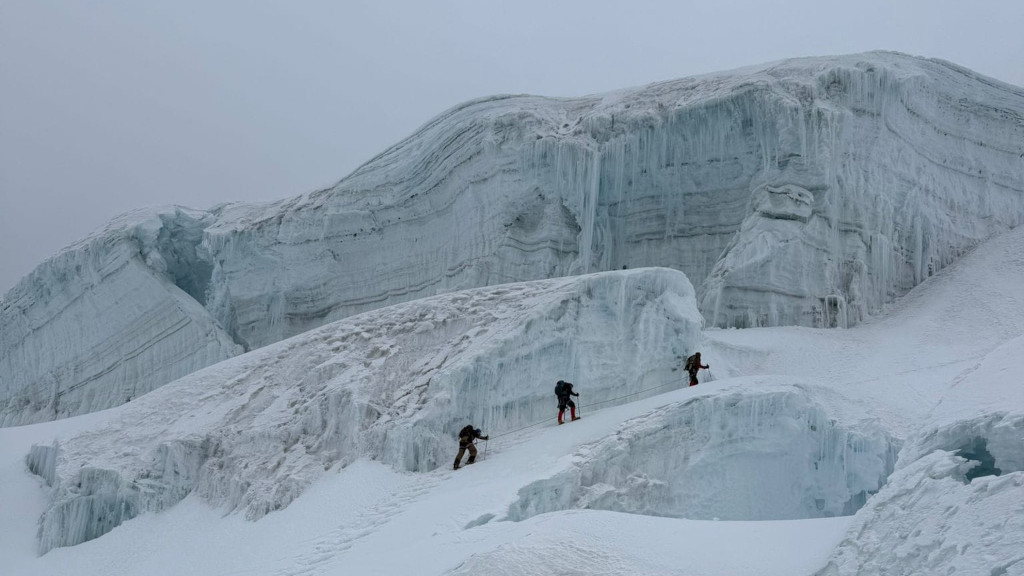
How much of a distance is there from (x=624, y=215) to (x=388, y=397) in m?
12.4

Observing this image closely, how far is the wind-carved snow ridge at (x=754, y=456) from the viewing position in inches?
562

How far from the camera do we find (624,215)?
27672 millimetres

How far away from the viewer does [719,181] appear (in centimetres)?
2638

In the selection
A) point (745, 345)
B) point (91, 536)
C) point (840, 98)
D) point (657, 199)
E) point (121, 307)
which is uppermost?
point (840, 98)

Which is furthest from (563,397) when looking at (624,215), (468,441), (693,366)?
(624,215)

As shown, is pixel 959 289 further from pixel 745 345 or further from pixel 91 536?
pixel 91 536

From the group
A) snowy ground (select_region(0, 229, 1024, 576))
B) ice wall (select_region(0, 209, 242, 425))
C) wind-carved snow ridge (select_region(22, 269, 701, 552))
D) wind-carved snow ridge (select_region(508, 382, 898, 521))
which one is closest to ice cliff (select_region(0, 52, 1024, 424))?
ice wall (select_region(0, 209, 242, 425))

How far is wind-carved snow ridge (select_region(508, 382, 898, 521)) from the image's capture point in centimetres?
1427

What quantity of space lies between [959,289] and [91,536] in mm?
20440

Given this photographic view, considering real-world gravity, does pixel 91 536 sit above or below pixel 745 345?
below

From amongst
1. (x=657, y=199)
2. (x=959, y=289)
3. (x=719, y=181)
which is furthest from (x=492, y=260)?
(x=959, y=289)

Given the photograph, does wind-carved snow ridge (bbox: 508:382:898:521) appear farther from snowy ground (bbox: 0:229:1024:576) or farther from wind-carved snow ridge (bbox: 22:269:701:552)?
wind-carved snow ridge (bbox: 22:269:701:552)

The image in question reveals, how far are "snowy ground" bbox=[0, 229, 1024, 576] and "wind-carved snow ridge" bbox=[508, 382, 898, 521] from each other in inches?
1.3

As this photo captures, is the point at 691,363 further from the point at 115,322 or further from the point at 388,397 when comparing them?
the point at 115,322
